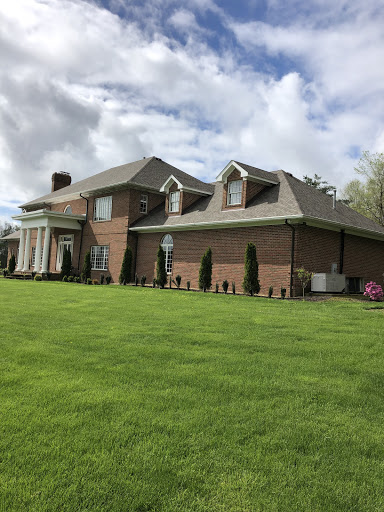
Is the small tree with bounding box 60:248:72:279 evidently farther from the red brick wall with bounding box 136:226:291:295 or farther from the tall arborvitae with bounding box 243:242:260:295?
the tall arborvitae with bounding box 243:242:260:295

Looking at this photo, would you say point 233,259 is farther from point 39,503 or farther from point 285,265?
point 39,503

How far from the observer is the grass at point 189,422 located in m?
2.87

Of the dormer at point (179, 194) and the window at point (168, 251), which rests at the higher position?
the dormer at point (179, 194)

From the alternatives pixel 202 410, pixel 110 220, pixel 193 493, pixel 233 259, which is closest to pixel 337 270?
pixel 233 259

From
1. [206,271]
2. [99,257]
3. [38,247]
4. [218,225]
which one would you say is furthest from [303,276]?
[38,247]

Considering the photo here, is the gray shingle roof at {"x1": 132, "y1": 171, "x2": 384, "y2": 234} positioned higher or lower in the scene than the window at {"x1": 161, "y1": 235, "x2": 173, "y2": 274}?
higher

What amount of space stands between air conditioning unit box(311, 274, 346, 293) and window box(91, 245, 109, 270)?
1548 cm

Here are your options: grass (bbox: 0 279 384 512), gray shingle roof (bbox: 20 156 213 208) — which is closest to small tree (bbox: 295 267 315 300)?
grass (bbox: 0 279 384 512)

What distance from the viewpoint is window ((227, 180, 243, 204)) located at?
2156 cm

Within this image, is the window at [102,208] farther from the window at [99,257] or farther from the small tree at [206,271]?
the small tree at [206,271]

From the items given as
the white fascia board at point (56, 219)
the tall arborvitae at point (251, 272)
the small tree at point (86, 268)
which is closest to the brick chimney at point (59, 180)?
the white fascia board at point (56, 219)

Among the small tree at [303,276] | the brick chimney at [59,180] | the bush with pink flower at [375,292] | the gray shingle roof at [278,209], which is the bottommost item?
the bush with pink flower at [375,292]

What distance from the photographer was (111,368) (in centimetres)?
556

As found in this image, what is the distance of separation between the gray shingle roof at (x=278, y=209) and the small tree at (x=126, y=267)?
6.77 feet
